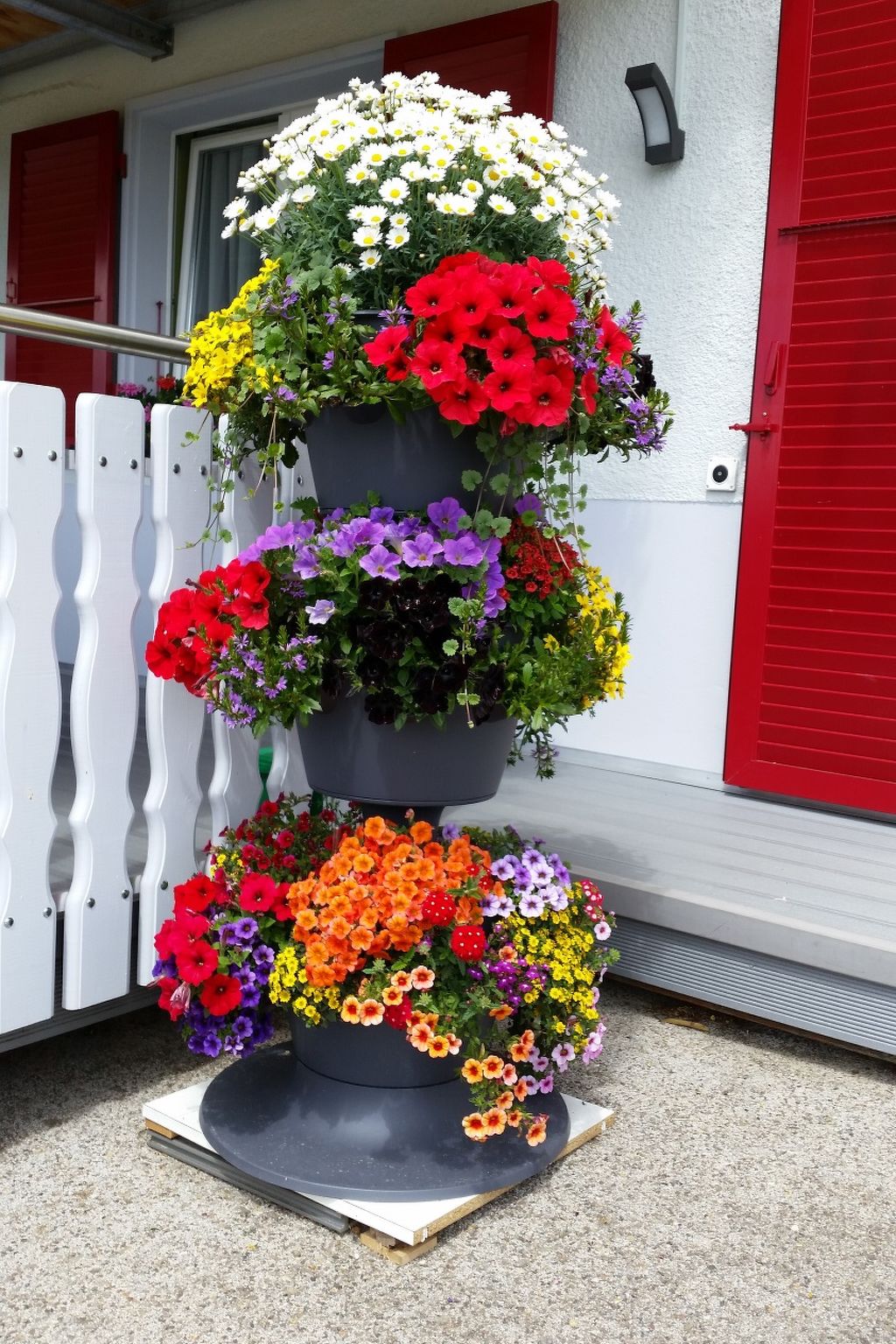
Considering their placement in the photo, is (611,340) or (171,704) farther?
(171,704)

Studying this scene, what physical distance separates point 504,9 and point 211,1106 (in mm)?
3424

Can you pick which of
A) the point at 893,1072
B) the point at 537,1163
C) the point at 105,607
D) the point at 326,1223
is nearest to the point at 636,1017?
the point at 893,1072

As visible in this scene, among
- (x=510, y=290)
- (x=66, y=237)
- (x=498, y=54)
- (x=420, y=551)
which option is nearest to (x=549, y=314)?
(x=510, y=290)

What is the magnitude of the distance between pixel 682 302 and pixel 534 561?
6.26 feet

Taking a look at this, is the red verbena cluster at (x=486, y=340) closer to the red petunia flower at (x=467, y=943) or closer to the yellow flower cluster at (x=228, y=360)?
the yellow flower cluster at (x=228, y=360)

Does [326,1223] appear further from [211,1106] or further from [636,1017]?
[636,1017]

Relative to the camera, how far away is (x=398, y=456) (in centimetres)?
190

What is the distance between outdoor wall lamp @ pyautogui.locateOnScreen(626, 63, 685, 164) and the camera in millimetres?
3330

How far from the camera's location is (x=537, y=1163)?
1936 millimetres

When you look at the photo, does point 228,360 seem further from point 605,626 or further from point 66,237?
point 66,237

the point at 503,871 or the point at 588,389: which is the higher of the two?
the point at 588,389

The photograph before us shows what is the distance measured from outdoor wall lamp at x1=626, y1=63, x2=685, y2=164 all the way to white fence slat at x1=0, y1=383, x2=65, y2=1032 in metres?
2.10

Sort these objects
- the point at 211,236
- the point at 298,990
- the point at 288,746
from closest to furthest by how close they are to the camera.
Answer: the point at 298,990
the point at 288,746
the point at 211,236

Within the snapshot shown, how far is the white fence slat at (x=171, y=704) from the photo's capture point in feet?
7.31
